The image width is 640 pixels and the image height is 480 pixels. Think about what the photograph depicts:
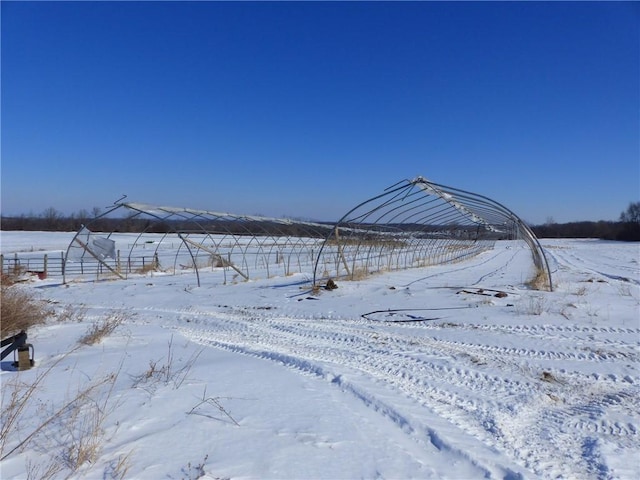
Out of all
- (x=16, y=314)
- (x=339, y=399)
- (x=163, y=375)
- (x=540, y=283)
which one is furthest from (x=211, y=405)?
(x=540, y=283)

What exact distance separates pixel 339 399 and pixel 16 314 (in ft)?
Answer: 18.5

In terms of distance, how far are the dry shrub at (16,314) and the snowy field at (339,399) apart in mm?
217

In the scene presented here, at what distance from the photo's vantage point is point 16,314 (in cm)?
638

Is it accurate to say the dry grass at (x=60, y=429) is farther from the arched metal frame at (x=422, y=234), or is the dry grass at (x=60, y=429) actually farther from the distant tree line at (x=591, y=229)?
the distant tree line at (x=591, y=229)

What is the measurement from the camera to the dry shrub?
6109 millimetres

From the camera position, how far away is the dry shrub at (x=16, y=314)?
6.11 m

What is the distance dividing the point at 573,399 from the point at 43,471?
14.9 feet

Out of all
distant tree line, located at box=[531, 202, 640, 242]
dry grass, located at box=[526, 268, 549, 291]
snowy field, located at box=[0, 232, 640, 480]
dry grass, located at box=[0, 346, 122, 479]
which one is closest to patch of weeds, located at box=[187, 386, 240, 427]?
snowy field, located at box=[0, 232, 640, 480]

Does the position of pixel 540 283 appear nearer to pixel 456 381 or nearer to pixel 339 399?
pixel 456 381

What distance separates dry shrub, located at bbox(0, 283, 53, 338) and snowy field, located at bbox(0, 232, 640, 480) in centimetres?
22

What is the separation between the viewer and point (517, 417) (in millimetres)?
3570

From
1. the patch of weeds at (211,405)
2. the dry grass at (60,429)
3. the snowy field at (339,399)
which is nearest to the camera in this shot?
the dry grass at (60,429)

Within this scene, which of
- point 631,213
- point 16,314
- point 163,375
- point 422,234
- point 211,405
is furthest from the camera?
point 631,213

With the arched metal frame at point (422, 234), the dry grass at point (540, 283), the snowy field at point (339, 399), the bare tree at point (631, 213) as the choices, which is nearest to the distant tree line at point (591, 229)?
the bare tree at point (631, 213)
